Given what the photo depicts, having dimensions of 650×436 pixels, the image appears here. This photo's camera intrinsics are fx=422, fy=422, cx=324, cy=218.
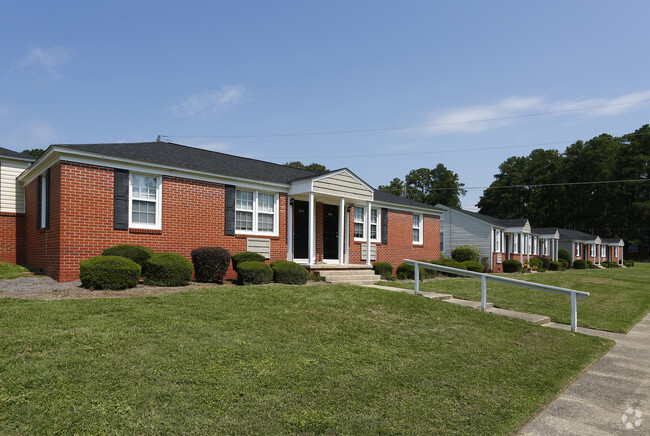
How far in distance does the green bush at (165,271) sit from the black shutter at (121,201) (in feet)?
5.57

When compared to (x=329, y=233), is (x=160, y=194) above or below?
above

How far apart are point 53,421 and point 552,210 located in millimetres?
80723

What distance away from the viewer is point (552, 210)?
7262 cm

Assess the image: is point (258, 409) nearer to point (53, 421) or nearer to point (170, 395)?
point (170, 395)

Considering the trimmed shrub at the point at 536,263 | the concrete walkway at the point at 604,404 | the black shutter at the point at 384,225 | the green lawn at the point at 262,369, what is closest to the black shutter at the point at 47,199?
the green lawn at the point at 262,369

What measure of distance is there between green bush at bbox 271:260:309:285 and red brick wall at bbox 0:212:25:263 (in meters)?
9.55

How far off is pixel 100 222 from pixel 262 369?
8309mm

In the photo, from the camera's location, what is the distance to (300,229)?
51.9 ft

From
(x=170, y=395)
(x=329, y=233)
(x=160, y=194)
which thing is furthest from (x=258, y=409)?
(x=329, y=233)

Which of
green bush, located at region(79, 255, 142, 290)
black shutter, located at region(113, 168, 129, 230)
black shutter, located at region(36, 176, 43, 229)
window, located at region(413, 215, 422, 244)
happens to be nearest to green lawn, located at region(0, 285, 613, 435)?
green bush, located at region(79, 255, 142, 290)

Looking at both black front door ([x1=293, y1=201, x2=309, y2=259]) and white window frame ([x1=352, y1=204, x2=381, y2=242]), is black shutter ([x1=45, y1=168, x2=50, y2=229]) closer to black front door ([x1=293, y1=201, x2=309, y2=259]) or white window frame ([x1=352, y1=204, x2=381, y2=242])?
black front door ([x1=293, y1=201, x2=309, y2=259])

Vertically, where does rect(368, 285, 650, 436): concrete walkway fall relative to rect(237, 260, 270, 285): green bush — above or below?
below

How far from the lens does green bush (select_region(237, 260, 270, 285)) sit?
37.7 feet

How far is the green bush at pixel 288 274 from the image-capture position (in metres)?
12.1
